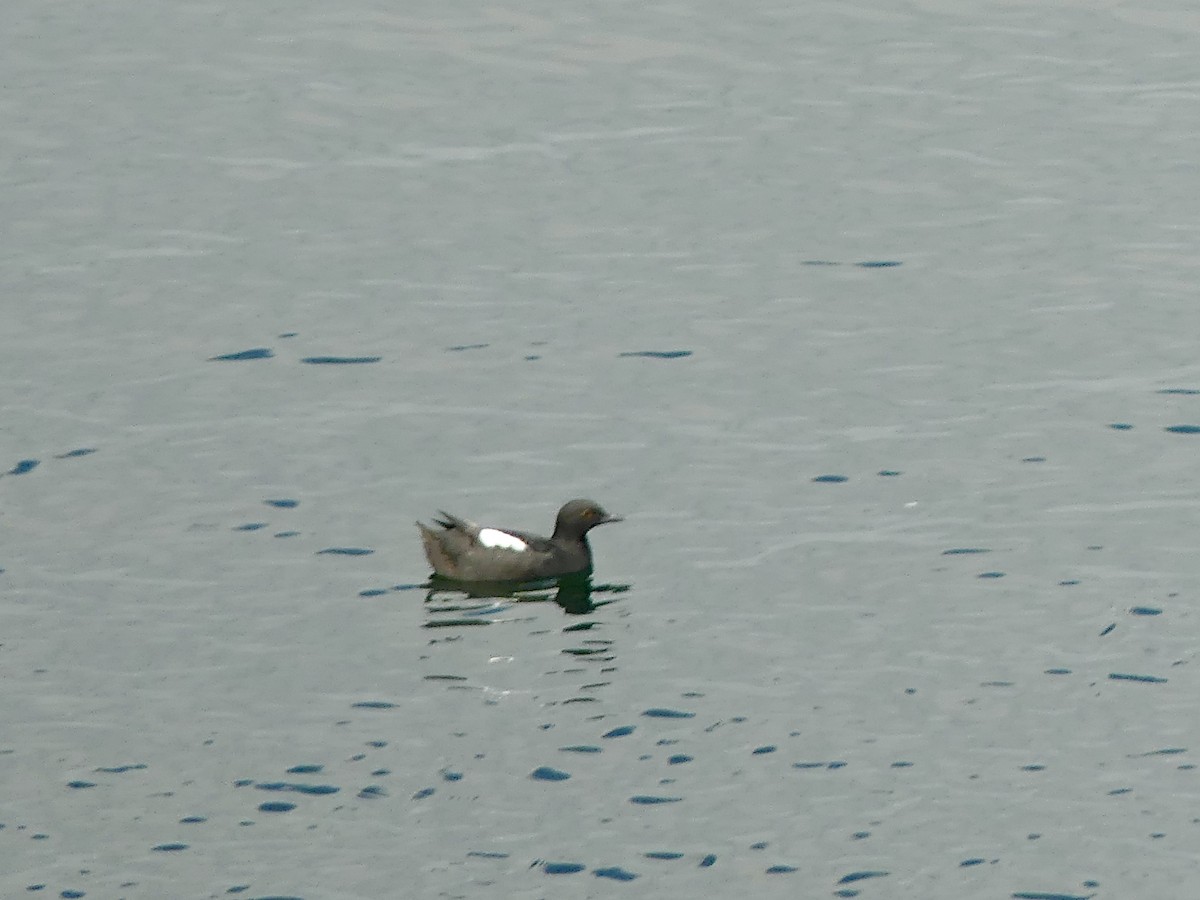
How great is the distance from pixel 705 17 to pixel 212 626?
22491 mm

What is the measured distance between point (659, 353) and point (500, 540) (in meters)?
5.62

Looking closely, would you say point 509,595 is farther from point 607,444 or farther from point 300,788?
point 300,788

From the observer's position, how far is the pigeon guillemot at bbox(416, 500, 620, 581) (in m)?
24.5

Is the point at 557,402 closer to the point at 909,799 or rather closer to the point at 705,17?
the point at 909,799

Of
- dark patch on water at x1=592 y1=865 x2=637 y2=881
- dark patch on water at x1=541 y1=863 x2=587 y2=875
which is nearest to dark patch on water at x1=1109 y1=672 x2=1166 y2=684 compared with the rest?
dark patch on water at x1=592 y1=865 x2=637 y2=881

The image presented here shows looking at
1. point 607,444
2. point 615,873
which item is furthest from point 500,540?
point 615,873

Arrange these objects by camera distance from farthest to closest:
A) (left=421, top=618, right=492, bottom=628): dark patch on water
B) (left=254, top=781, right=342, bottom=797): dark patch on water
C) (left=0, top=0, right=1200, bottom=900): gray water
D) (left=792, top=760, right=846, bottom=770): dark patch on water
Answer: (left=421, top=618, right=492, bottom=628): dark patch on water
(left=792, top=760, right=846, bottom=770): dark patch on water
(left=254, top=781, right=342, bottom=797): dark patch on water
(left=0, top=0, right=1200, bottom=900): gray water

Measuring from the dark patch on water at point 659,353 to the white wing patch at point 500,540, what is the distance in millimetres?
5245

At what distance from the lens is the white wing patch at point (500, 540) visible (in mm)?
24688

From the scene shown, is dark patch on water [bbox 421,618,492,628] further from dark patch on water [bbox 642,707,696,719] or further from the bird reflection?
dark patch on water [bbox 642,707,696,719]

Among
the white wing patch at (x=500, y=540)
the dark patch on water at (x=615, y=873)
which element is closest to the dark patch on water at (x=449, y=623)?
the white wing patch at (x=500, y=540)

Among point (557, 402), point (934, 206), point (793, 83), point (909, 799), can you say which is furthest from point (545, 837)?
point (793, 83)

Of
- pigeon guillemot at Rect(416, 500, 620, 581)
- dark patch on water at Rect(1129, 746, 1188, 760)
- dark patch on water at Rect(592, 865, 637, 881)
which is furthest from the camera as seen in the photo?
pigeon guillemot at Rect(416, 500, 620, 581)

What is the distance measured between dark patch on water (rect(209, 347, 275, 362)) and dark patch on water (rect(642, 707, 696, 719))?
9949 millimetres
